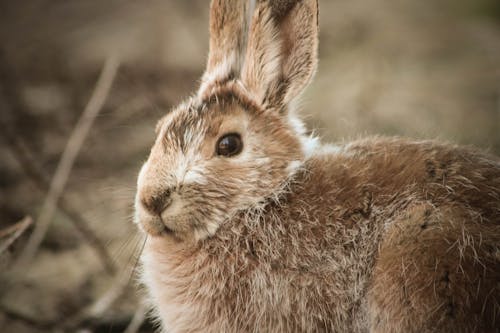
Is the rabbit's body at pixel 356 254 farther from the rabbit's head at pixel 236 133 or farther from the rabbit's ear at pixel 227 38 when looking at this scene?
the rabbit's ear at pixel 227 38

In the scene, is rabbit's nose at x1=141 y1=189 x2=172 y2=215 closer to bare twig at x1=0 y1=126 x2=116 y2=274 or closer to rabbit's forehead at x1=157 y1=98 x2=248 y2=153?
rabbit's forehead at x1=157 y1=98 x2=248 y2=153

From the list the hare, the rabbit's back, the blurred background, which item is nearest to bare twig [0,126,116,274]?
the blurred background

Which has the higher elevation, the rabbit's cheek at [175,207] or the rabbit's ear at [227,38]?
the rabbit's ear at [227,38]

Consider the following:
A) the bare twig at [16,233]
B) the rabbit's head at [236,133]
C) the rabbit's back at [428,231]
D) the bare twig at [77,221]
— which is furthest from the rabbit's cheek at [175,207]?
the bare twig at [77,221]

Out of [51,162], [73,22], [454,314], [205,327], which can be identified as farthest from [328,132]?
[73,22]

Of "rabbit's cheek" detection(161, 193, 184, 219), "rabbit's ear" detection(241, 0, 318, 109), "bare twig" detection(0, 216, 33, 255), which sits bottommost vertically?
"rabbit's cheek" detection(161, 193, 184, 219)

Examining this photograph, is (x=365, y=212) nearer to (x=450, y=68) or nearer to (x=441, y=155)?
(x=441, y=155)
